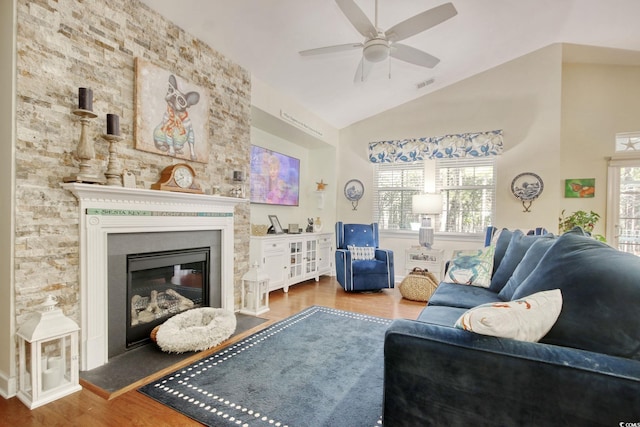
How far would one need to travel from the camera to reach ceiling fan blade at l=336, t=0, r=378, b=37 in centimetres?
207

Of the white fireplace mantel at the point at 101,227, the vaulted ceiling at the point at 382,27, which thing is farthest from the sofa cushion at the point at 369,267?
the white fireplace mantel at the point at 101,227

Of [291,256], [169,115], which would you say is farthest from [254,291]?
[169,115]

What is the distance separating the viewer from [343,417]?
5.32 feet

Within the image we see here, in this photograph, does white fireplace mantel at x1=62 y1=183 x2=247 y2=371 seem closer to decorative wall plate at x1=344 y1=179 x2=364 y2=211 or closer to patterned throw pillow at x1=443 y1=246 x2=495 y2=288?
patterned throw pillow at x1=443 y1=246 x2=495 y2=288

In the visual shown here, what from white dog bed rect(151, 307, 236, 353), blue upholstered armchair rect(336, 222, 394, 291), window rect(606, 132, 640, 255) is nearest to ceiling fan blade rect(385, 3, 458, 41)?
white dog bed rect(151, 307, 236, 353)

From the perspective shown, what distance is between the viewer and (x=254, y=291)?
3311mm

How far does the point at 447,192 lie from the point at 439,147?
716mm

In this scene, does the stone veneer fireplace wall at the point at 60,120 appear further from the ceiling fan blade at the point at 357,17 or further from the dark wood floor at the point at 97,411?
the ceiling fan blade at the point at 357,17

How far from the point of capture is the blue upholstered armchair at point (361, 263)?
4.27 m

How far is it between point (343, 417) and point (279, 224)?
3289 millimetres

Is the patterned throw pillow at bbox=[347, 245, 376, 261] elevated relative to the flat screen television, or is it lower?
lower

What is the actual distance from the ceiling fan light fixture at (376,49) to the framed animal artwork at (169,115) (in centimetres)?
160

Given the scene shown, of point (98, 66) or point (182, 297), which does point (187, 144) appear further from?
point (182, 297)

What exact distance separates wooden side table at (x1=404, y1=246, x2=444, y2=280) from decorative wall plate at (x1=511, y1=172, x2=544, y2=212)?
1.36m
